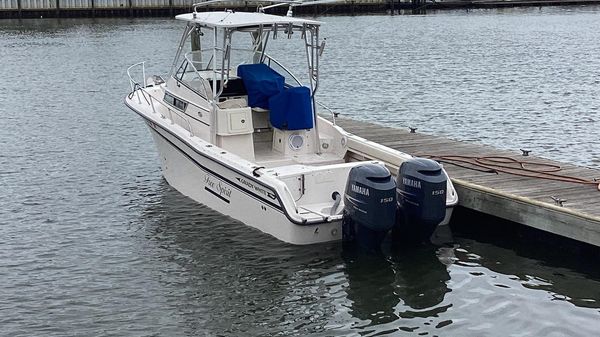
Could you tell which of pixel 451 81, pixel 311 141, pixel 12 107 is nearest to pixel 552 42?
pixel 451 81

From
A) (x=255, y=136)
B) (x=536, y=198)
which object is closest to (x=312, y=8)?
(x=255, y=136)

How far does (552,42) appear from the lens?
43.9 meters

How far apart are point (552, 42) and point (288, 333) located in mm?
40116

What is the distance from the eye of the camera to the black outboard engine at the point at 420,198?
907 centimetres

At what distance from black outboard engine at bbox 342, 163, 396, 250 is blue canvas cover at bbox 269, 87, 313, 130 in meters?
2.38

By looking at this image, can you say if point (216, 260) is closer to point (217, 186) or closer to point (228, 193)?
point (228, 193)

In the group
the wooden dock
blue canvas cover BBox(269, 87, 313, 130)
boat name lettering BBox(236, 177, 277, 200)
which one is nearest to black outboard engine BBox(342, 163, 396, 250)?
boat name lettering BBox(236, 177, 277, 200)

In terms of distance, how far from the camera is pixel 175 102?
40.7 feet

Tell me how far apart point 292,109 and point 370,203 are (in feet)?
9.70

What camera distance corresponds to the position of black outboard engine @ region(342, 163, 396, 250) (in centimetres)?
874

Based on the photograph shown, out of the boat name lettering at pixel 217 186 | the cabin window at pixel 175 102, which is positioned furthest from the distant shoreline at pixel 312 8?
the boat name lettering at pixel 217 186

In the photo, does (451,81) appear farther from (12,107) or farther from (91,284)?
(91,284)

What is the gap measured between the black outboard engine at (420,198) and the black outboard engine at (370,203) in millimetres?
378

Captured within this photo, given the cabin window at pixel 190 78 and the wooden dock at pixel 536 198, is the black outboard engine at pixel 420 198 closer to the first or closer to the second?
the wooden dock at pixel 536 198
